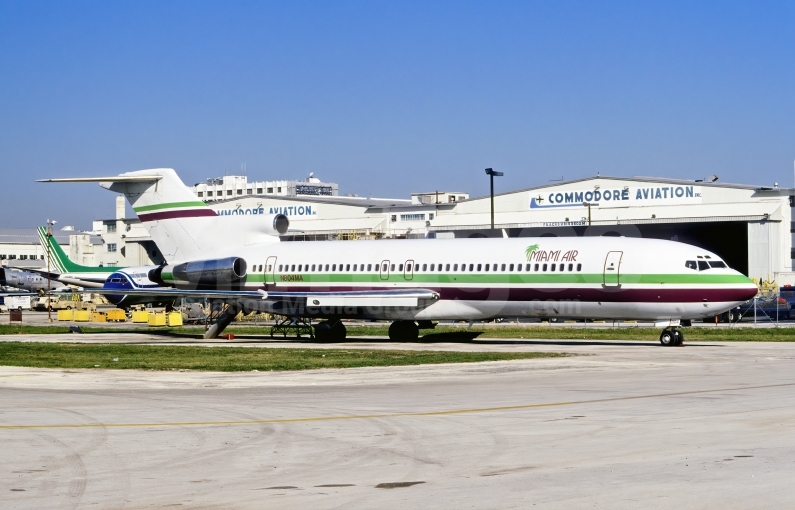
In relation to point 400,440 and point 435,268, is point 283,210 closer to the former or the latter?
point 435,268

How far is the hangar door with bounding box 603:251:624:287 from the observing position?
36.0 m

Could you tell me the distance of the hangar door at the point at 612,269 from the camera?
1417 inches

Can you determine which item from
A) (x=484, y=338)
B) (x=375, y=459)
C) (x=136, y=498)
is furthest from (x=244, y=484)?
(x=484, y=338)

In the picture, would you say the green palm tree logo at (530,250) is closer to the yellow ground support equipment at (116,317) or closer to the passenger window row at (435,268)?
the passenger window row at (435,268)

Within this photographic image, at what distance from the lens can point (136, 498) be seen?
10.5m

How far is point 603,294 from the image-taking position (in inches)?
1431

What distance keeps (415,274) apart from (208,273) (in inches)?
400

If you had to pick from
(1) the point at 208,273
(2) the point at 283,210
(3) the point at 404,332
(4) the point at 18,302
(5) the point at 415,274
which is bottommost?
(3) the point at 404,332

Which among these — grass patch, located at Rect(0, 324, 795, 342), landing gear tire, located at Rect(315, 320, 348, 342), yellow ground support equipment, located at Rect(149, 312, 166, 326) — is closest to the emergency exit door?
grass patch, located at Rect(0, 324, 795, 342)

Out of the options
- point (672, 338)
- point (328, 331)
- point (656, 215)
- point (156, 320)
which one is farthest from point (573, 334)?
point (656, 215)

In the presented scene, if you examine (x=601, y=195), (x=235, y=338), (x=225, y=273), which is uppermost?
(x=601, y=195)

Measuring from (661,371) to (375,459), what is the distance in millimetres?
Result: 14539

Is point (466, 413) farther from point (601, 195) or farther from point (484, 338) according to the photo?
point (601, 195)

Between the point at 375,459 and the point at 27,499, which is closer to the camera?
the point at 27,499
